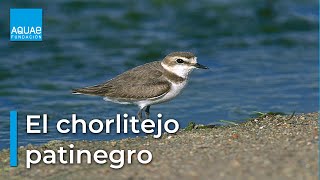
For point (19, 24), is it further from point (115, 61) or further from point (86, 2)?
point (86, 2)

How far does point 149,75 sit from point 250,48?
6413mm

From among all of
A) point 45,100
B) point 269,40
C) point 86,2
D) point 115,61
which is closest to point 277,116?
point 45,100

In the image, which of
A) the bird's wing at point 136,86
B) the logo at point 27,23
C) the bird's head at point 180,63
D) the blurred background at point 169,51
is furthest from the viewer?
the blurred background at point 169,51

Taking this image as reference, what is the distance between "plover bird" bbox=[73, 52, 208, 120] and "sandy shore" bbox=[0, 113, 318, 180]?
0.57 meters

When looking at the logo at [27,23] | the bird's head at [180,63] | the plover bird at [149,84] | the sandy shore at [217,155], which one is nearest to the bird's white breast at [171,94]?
the plover bird at [149,84]

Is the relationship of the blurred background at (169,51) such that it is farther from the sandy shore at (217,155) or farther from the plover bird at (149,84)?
the sandy shore at (217,155)

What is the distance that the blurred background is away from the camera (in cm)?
1166

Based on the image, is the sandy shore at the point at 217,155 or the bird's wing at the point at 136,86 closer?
the sandy shore at the point at 217,155

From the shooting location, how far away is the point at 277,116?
378 inches

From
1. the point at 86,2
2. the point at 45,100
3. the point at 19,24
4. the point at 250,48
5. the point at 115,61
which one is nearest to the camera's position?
the point at 19,24

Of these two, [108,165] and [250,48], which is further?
[250,48]

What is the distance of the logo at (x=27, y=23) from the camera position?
9.14 m

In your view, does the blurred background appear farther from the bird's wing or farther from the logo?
the logo

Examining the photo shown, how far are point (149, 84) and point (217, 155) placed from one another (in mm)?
2253
